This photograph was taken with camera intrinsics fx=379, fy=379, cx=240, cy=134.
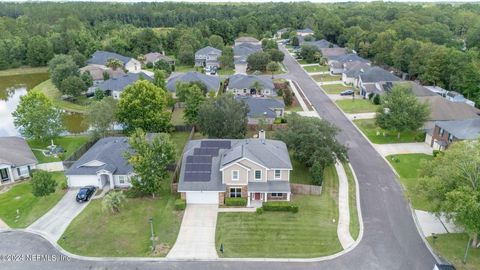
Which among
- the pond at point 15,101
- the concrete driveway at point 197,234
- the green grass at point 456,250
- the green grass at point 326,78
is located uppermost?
the green grass at point 326,78

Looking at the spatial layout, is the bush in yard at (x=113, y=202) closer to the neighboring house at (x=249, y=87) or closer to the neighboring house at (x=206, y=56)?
the neighboring house at (x=249, y=87)

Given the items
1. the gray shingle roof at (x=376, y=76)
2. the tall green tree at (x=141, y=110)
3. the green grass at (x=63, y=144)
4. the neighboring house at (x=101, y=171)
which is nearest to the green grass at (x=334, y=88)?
the gray shingle roof at (x=376, y=76)

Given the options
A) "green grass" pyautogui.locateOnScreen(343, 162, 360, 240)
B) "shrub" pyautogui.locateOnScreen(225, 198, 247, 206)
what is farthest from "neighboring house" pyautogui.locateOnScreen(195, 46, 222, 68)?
"shrub" pyautogui.locateOnScreen(225, 198, 247, 206)

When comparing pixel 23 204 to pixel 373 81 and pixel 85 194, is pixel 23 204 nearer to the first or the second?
pixel 85 194

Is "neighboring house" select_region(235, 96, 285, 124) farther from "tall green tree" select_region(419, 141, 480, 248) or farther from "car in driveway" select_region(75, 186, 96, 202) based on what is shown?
"tall green tree" select_region(419, 141, 480, 248)

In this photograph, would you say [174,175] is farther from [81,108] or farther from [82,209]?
[81,108]

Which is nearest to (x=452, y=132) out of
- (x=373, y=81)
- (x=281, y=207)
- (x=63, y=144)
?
(x=281, y=207)
